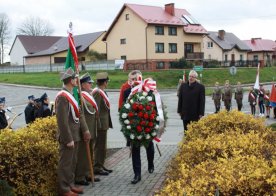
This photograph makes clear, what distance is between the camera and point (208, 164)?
15.4ft

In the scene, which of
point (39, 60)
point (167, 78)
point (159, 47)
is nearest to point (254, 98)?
point (167, 78)

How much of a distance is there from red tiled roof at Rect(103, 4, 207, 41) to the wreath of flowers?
148 ft

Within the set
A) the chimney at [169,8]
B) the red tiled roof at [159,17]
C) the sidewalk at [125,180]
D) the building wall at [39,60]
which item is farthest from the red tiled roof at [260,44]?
the sidewalk at [125,180]

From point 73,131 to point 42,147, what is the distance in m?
0.56

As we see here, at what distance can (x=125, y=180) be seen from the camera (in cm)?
761

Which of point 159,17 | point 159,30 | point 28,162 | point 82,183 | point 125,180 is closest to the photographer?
point 28,162

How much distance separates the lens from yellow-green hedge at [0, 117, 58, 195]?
619 centimetres

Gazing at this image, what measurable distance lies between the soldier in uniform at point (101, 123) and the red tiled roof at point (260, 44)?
82304 mm

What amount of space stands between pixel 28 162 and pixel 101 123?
213 centimetres

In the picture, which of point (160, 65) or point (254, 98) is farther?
point (160, 65)

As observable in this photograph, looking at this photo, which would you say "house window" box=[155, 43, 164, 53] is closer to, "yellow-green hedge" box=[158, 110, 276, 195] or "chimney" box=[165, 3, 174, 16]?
"chimney" box=[165, 3, 174, 16]

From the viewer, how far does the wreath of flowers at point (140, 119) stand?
725 centimetres

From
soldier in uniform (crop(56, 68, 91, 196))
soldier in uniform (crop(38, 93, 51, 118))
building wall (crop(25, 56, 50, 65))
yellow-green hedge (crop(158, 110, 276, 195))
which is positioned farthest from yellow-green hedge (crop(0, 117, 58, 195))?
building wall (crop(25, 56, 50, 65))

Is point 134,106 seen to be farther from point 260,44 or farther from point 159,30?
point 260,44
